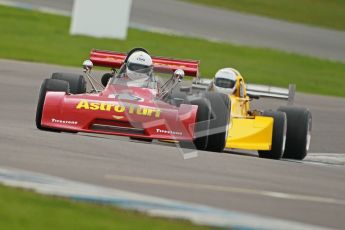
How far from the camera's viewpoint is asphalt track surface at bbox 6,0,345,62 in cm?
2812

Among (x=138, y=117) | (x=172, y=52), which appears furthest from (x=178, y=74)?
(x=172, y=52)

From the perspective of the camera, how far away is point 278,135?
42.4 feet

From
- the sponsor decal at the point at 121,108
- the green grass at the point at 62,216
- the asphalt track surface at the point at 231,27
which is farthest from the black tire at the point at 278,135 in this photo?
the asphalt track surface at the point at 231,27

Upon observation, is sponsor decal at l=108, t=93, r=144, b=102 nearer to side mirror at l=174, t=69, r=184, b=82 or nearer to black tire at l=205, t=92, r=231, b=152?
side mirror at l=174, t=69, r=184, b=82

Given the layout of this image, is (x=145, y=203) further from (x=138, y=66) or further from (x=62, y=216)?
(x=138, y=66)

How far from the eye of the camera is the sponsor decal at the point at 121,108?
12.1 metres

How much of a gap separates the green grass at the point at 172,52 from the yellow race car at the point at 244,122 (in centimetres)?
778

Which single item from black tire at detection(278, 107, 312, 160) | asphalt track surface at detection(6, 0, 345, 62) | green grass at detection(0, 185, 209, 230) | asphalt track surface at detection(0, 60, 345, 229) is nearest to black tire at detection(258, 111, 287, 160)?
black tire at detection(278, 107, 312, 160)

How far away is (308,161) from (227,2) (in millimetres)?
21053

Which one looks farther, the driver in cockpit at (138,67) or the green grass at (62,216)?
the driver in cockpit at (138,67)

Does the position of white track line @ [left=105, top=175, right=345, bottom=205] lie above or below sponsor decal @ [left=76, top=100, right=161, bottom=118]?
below

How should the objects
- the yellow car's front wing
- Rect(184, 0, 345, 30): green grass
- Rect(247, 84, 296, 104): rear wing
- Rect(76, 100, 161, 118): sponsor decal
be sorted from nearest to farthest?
Rect(76, 100, 161, 118): sponsor decal
the yellow car's front wing
Rect(247, 84, 296, 104): rear wing
Rect(184, 0, 345, 30): green grass

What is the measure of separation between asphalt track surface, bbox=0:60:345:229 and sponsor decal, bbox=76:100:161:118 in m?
0.63

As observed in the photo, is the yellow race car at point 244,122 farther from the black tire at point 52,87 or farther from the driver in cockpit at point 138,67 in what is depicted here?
the black tire at point 52,87
